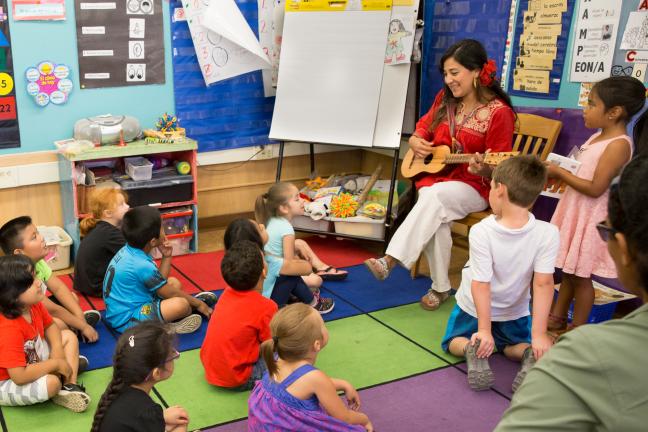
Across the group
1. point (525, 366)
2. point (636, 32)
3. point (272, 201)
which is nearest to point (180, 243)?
point (272, 201)

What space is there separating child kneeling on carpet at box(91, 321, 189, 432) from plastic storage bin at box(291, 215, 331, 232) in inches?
92.7

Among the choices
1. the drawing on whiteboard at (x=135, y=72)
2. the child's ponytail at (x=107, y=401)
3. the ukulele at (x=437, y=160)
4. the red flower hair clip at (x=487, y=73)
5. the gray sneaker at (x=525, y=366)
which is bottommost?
the gray sneaker at (x=525, y=366)

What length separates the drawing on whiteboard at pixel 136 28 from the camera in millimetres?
4156

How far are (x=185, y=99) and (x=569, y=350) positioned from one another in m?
3.86

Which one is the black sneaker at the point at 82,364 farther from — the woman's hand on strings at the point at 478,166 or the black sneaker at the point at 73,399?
the woman's hand on strings at the point at 478,166

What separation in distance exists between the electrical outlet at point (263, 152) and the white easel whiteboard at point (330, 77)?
0.35 metres

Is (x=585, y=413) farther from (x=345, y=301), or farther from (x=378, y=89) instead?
(x=378, y=89)

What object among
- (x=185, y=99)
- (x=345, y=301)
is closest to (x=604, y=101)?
(x=345, y=301)

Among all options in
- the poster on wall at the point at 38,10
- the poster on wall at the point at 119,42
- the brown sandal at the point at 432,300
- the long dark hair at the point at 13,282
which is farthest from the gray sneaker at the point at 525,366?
the poster on wall at the point at 38,10

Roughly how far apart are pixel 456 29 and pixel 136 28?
1.98 meters

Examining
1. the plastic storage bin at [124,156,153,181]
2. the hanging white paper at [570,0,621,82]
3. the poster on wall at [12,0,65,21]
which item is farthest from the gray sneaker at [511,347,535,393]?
the poster on wall at [12,0,65,21]

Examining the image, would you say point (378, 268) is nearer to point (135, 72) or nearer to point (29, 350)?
point (29, 350)

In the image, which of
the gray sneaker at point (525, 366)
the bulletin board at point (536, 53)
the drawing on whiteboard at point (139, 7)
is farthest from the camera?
the drawing on whiteboard at point (139, 7)

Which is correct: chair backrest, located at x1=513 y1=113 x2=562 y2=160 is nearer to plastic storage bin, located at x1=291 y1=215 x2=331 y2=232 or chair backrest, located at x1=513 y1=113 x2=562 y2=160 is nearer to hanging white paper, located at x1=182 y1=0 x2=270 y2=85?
plastic storage bin, located at x1=291 y1=215 x2=331 y2=232
